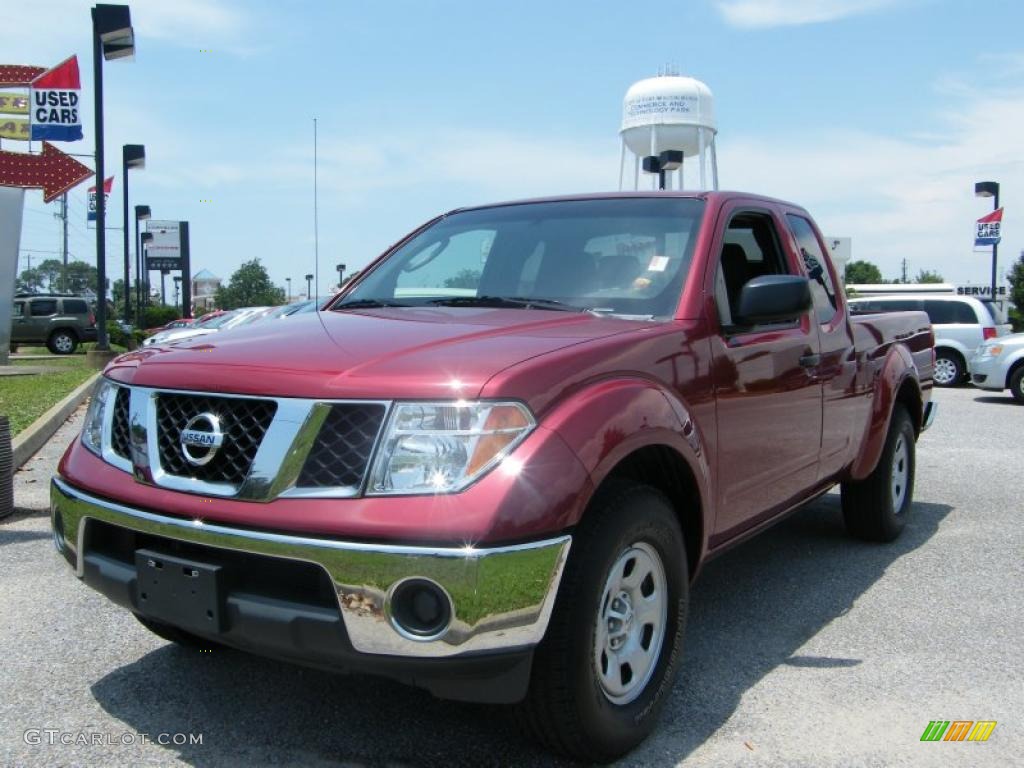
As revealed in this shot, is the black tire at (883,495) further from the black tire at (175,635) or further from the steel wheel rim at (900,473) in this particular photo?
the black tire at (175,635)

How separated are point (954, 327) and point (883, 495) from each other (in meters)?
13.6

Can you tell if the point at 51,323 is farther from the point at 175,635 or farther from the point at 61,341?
the point at 175,635

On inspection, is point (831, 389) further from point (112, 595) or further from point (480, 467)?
point (112, 595)

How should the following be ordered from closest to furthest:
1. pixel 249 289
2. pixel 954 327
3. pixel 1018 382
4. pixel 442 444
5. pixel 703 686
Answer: pixel 442 444
pixel 703 686
pixel 1018 382
pixel 954 327
pixel 249 289

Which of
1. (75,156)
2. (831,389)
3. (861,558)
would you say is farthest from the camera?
(75,156)

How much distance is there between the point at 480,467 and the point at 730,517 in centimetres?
146

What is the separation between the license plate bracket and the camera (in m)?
2.41

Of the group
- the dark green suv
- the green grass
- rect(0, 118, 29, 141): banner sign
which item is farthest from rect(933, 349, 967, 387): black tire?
the dark green suv

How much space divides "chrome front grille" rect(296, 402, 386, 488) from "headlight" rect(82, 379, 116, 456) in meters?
0.95

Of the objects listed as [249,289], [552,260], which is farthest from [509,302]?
[249,289]

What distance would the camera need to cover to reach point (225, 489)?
8.09 ft

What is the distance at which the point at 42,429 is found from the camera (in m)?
8.74

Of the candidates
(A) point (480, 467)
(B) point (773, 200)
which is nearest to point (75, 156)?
(B) point (773, 200)

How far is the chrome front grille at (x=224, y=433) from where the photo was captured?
2.47 m
